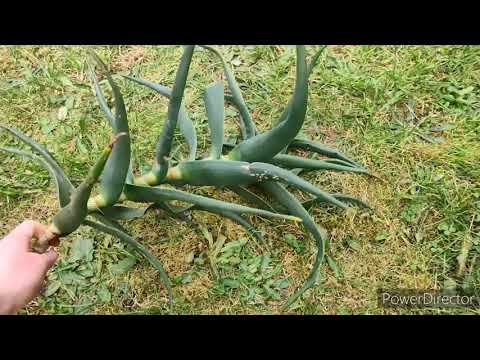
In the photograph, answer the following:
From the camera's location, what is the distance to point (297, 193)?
214 cm

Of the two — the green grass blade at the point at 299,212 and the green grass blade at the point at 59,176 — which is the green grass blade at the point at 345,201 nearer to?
the green grass blade at the point at 299,212

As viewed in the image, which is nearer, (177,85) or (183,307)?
(177,85)

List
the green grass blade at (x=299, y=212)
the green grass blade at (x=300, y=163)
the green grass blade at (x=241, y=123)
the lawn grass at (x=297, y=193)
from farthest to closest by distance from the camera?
the lawn grass at (x=297, y=193) < the green grass blade at (x=241, y=123) < the green grass blade at (x=300, y=163) < the green grass blade at (x=299, y=212)

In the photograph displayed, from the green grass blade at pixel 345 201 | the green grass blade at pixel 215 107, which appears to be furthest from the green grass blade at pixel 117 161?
the green grass blade at pixel 345 201

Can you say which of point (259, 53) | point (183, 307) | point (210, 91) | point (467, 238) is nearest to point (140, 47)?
point (259, 53)

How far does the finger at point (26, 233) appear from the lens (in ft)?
5.08

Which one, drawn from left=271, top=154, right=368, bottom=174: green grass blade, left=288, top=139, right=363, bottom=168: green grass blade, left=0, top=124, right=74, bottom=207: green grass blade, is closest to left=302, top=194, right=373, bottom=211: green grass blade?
left=288, top=139, right=363, bottom=168: green grass blade

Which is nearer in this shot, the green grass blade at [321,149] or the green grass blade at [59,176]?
the green grass blade at [59,176]

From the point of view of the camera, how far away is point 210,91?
1811 mm

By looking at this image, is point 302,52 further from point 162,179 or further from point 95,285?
point 95,285

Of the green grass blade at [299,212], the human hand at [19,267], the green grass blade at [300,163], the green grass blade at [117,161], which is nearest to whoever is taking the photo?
the green grass blade at [117,161]

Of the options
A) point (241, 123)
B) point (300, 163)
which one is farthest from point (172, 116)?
point (241, 123)

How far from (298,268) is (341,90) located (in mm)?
735

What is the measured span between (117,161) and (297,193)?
829 millimetres
